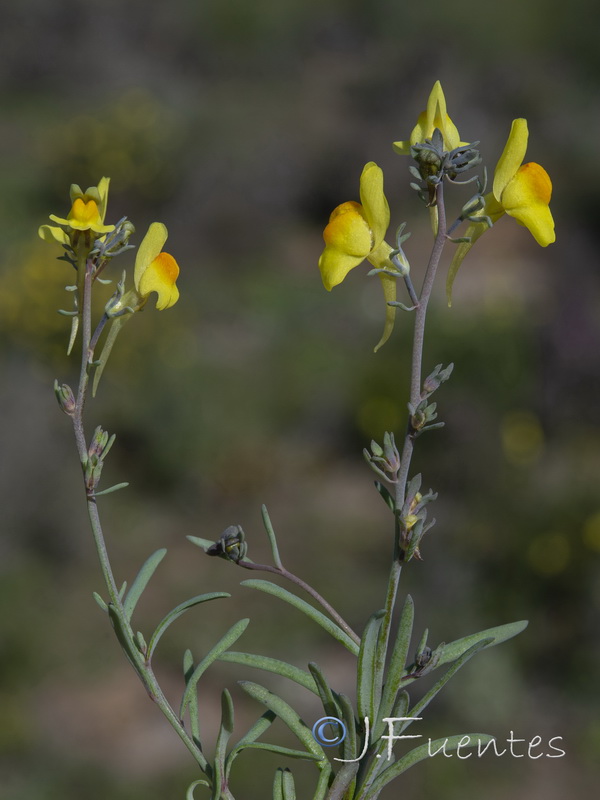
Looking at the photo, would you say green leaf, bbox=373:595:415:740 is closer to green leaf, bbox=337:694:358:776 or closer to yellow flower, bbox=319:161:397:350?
green leaf, bbox=337:694:358:776

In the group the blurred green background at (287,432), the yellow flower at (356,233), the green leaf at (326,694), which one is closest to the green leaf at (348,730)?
the green leaf at (326,694)

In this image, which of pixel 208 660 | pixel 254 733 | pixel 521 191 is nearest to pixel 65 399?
pixel 208 660

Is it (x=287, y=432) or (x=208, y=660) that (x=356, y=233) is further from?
(x=287, y=432)

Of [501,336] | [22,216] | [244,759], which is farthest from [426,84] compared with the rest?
[244,759]

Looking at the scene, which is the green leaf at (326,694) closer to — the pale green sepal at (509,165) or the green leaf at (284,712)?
the green leaf at (284,712)

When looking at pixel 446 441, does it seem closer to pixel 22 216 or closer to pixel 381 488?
pixel 381 488

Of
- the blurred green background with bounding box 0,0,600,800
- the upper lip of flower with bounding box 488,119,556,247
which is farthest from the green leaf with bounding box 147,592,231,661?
the blurred green background with bounding box 0,0,600,800
